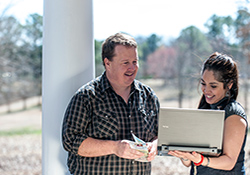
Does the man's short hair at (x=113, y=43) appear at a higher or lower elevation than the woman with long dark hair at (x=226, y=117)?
higher

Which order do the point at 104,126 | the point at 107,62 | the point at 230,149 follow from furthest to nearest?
1. the point at 107,62
2. the point at 104,126
3. the point at 230,149

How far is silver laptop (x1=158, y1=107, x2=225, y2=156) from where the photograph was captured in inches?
81.3

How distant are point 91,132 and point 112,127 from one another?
0.15m

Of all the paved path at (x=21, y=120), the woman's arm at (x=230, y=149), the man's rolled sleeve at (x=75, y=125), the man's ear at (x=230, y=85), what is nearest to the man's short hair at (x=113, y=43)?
the man's rolled sleeve at (x=75, y=125)

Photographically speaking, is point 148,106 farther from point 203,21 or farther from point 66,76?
point 203,21

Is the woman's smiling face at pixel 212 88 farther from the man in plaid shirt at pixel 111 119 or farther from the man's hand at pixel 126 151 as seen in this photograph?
the man's hand at pixel 126 151

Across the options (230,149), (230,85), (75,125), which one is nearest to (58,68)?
(75,125)

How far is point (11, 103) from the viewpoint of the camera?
15.1 metres

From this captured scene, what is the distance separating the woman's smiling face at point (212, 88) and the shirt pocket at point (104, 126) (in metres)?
0.65

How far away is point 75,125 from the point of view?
2236 mm

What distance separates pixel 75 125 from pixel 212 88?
3.04 feet

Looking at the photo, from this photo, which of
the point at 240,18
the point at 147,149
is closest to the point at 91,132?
the point at 147,149

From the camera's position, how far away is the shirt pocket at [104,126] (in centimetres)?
229

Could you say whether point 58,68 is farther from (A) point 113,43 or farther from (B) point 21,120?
(B) point 21,120
